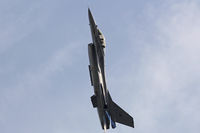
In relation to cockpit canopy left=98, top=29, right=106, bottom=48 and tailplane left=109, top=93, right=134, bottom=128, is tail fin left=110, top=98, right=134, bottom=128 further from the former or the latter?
cockpit canopy left=98, top=29, right=106, bottom=48

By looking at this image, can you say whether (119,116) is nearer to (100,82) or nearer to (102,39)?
(100,82)

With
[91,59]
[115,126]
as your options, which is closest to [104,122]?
[115,126]

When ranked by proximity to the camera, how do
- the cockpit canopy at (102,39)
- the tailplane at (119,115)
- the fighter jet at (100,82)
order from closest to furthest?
the fighter jet at (100,82) → the cockpit canopy at (102,39) → the tailplane at (119,115)

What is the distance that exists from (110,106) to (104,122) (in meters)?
2.65

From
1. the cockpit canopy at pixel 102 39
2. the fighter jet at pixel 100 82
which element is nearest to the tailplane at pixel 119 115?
the fighter jet at pixel 100 82

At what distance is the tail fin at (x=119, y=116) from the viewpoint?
48.2m

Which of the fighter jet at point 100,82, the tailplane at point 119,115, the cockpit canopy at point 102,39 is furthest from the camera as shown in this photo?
the tailplane at point 119,115

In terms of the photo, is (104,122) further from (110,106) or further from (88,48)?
(88,48)

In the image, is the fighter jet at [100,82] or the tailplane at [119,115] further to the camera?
the tailplane at [119,115]

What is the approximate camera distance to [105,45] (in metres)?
47.3

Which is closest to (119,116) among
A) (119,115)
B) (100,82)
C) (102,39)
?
(119,115)

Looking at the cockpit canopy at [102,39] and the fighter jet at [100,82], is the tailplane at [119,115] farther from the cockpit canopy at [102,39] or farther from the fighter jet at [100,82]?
the cockpit canopy at [102,39]

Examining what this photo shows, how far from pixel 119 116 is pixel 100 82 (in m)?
7.27

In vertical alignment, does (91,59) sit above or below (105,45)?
below
